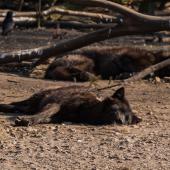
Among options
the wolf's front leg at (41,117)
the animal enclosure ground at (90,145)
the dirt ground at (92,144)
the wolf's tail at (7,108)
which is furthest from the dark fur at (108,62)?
the wolf's front leg at (41,117)

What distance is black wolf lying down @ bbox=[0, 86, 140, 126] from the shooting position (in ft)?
26.7

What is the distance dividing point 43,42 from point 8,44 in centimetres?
95

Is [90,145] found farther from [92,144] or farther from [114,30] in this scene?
[114,30]

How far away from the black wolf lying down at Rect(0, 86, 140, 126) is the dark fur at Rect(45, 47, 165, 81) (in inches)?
129

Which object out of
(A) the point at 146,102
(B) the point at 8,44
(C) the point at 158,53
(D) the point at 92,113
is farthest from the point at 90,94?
(B) the point at 8,44

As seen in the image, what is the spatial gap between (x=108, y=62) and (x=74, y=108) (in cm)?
438

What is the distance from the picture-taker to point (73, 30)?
59.9ft

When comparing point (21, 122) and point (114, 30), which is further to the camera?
point (114, 30)

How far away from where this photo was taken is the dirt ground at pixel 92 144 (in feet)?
20.7

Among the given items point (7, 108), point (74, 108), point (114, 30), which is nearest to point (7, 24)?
point (114, 30)

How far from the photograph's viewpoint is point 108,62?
41.8 ft

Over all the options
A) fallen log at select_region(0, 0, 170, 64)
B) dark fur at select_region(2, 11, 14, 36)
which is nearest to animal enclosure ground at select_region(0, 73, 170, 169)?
fallen log at select_region(0, 0, 170, 64)

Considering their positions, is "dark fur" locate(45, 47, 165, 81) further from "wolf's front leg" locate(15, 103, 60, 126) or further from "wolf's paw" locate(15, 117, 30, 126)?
"wolf's paw" locate(15, 117, 30, 126)

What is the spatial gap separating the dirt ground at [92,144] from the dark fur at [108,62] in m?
3.00
